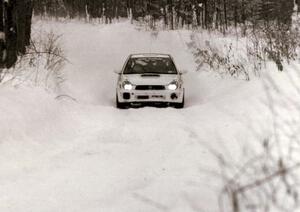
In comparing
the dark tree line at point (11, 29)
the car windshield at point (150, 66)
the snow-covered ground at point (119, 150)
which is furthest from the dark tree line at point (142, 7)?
the snow-covered ground at point (119, 150)

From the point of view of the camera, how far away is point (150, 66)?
41.4 feet

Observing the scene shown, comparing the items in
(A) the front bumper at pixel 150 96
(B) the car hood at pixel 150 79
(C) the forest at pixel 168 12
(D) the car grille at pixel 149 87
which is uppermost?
(C) the forest at pixel 168 12

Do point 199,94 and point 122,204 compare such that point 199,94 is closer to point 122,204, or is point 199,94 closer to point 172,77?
point 172,77

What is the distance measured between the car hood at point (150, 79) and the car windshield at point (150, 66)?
15.6 inches

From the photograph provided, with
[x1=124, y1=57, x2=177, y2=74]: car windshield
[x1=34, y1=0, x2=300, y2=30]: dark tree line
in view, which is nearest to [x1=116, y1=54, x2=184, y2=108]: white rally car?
[x1=124, y1=57, x2=177, y2=74]: car windshield

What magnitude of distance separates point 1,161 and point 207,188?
2746 mm

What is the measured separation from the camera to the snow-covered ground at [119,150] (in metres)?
4.71

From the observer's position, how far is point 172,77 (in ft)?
39.0

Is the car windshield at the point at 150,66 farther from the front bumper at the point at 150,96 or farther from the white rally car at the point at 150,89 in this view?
the front bumper at the point at 150,96

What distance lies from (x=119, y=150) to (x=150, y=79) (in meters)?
4.81

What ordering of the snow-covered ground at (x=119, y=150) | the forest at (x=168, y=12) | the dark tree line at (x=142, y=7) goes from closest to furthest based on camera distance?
the snow-covered ground at (x=119, y=150), the forest at (x=168, y=12), the dark tree line at (x=142, y=7)

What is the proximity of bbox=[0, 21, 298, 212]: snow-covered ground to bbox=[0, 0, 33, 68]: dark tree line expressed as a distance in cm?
157

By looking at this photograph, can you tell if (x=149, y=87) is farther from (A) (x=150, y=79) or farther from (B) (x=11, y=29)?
(B) (x=11, y=29)

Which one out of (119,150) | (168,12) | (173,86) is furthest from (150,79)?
(168,12)
